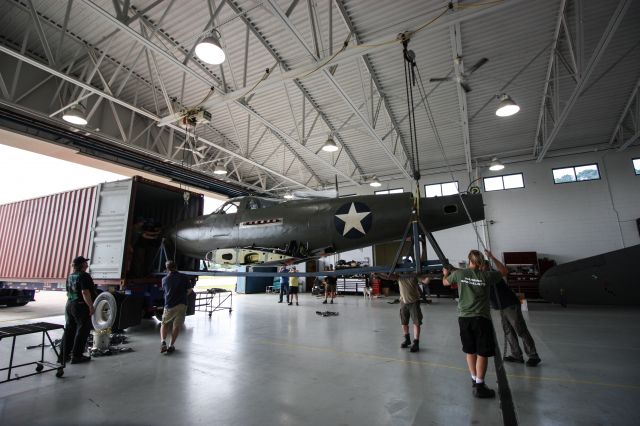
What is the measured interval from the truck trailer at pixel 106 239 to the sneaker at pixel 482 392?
22.4 ft

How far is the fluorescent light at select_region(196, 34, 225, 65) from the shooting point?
586 cm

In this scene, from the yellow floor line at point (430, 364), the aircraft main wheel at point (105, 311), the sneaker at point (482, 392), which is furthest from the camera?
the aircraft main wheel at point (105, 311)

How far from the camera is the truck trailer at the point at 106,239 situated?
705 centimetres

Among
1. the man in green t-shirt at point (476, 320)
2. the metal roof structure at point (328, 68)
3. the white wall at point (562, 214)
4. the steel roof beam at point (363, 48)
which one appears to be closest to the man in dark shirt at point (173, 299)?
the man in green t-shirt at point (476, 320)

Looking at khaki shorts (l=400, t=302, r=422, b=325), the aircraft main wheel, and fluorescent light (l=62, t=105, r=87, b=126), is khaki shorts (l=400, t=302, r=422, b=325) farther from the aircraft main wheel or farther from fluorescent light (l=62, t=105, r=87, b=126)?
fluorescent light (l=62, t=105, r=87, b=126)

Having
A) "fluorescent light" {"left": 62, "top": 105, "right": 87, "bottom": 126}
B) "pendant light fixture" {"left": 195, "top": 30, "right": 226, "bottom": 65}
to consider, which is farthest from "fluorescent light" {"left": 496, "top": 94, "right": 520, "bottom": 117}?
"fluorescent light" {"left": 62, "top": 105, "right": 87, "bottom": 126}

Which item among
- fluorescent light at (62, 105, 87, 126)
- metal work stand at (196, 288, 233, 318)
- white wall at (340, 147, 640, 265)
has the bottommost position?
metal work stand at (196, 288, 233, 318)

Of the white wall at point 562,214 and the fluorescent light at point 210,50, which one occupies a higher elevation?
the fluorescent light at point 210,50

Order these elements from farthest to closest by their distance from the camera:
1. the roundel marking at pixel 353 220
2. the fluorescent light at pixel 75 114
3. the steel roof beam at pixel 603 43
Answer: the fluorescent light at pixel 75 114 < the steel roof beam at pixel 603 43 < the roundel marking at pixel 353 220

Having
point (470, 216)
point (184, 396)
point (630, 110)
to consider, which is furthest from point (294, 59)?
point (630, 110)

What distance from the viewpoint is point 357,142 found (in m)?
16.8

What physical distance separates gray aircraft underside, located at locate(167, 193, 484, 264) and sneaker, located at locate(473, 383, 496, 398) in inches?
88.8

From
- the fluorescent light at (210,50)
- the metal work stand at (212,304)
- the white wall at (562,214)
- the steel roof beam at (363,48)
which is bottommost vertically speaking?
the metal work stand at (212,304)

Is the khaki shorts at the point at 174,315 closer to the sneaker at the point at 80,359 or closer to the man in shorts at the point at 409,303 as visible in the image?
the sneaker at the point at 80,359
